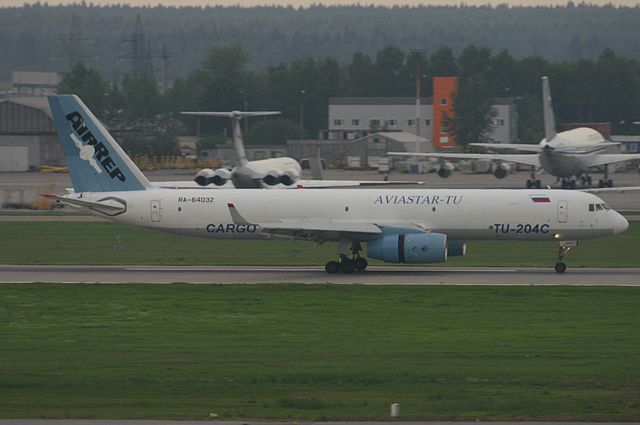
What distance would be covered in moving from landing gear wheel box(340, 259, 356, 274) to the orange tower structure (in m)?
119

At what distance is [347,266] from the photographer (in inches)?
1801

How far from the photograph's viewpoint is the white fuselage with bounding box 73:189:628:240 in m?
45.9

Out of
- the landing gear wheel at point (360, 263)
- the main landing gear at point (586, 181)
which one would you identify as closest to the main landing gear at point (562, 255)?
the landing gear wheel at point (360, 263)

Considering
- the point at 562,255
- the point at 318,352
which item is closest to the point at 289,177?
the point at 562,255

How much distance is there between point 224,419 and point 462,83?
514 feet

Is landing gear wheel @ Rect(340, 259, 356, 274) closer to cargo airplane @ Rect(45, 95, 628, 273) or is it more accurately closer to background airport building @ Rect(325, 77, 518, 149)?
cargo airplane @ Rect(45, 95, 628, 273)

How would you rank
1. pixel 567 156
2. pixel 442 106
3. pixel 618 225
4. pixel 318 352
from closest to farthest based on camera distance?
pixel 318 352, pixel 618 225, pixel 567 156, pixel 442 106

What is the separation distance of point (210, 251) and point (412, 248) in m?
13.7

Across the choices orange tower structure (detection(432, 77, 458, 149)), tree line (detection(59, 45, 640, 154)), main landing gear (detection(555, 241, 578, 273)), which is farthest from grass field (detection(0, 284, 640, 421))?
orange tower structure (detection(432, 77, 458, 149))

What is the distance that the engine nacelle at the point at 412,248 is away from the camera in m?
43.8

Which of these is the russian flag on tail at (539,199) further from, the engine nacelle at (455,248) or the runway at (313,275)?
the engine nacelle at (455,248)

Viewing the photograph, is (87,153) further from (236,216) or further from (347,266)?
(347,266)

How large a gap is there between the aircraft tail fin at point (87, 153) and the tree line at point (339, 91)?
102 m

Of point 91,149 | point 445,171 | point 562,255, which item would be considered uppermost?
point 91,149
